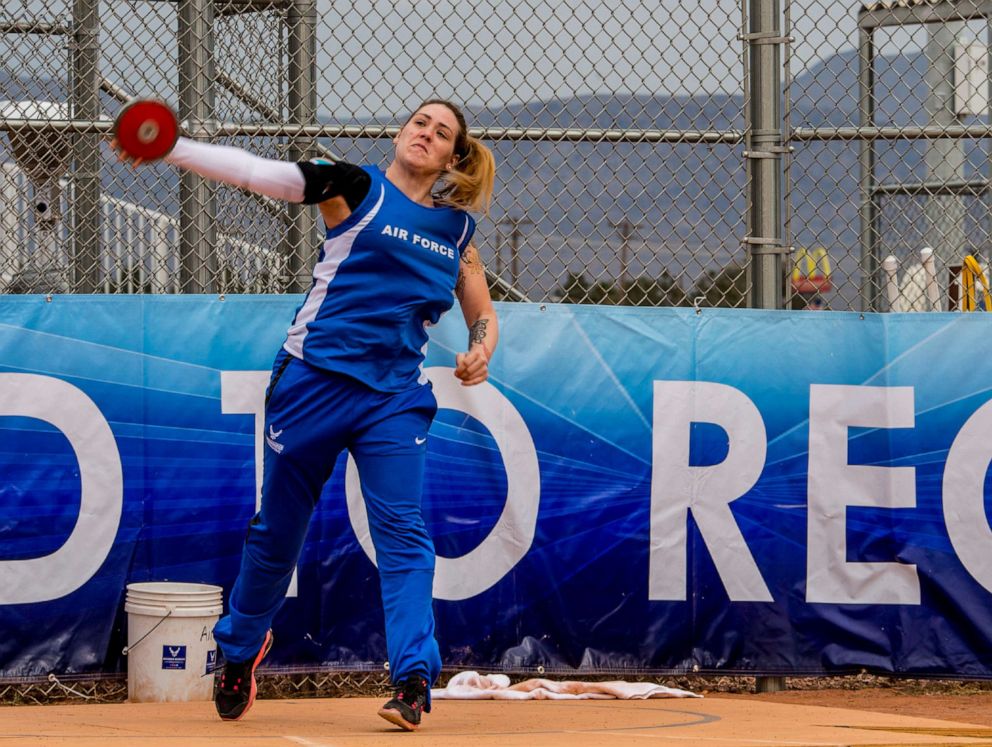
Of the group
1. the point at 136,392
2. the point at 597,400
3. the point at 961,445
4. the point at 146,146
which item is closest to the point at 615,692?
the point at 597,400

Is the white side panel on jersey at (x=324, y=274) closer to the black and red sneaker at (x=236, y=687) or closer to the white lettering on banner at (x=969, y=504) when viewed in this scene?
the black and red sneaker at (x=236, y=687)

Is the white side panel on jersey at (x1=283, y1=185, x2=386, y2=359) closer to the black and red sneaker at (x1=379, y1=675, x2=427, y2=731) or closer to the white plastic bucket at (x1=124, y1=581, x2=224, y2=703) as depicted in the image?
the black and red sneaker at (x1=379, y1=675, x2=427, y2=731)

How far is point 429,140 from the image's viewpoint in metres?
4.29

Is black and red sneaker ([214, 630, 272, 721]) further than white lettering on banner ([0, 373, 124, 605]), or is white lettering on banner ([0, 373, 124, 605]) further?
white lettering on banner ([0, 373, 124, 605])

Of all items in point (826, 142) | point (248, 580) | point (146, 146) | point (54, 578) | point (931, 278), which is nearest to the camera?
point (146, 146)

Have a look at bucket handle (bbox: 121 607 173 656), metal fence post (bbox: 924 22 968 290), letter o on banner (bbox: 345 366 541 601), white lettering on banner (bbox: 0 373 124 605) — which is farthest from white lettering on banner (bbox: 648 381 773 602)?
white lettering on banner (bbox: 0 373 124 605)

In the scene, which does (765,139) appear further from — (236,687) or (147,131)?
(236,687)

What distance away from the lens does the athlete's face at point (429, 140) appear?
14.0 feet

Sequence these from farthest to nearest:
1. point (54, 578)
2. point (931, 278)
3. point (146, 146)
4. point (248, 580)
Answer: point (931, 278), point (54, 578), point (248, 580), point (146, 146)

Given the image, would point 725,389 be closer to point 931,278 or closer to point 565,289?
point 565,289

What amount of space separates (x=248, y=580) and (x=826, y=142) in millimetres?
3098

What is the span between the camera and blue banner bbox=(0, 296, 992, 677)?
552 cm

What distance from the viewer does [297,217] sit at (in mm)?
5980

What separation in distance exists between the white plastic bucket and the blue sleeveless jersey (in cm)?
154
